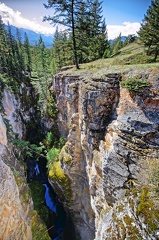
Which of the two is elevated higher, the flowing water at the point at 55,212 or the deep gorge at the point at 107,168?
the deep gorge at the point at 107,168

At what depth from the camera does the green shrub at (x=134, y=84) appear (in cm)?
725

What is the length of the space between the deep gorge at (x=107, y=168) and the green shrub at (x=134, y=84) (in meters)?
0.19

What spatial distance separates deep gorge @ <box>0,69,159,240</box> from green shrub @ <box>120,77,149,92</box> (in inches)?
7.7

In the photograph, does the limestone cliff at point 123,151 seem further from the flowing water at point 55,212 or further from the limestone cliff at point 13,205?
the flowing water at point 55,212

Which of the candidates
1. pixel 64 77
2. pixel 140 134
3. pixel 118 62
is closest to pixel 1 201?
pixel 140 134

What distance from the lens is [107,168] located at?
326 inches

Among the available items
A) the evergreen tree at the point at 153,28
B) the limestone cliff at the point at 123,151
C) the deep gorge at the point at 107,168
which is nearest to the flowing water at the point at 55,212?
the deep gorge at the point at 107,168

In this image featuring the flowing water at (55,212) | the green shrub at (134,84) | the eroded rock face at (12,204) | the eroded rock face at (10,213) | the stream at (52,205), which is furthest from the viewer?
the flowing water at (55,212)

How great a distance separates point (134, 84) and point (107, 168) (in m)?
4.98

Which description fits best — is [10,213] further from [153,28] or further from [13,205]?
[153,28]

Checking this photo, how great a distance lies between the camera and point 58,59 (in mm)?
32125

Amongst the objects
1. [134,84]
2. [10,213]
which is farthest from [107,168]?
[10,213]

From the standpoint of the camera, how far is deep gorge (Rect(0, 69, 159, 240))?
5883 mm

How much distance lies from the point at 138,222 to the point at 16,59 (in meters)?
36.2
